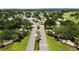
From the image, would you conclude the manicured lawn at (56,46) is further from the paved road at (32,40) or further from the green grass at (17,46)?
the green grass at (17,46)

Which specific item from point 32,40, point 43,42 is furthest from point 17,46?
point 43,42

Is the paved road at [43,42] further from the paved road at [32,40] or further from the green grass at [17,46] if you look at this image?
the green grass at [17,46]

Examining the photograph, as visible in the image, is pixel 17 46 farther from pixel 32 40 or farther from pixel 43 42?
pixel 43 42

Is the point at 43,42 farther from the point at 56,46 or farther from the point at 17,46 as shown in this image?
the point at 17,46

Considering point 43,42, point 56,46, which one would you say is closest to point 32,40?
point 43,42

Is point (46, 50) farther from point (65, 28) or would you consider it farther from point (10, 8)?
point (10, 8)

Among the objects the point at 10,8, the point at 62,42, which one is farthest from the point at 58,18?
the point at 10,8

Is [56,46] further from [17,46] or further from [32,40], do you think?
[17,46]

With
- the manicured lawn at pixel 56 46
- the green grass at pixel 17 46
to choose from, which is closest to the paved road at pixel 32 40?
the green grass at pixel 17 46

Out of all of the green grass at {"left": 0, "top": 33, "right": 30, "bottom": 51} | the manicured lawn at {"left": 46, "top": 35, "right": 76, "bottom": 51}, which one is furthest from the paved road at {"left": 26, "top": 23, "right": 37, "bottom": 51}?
the manicured lawn at {"left": 46, "top": 35, "right": 76, "bottom": 51}

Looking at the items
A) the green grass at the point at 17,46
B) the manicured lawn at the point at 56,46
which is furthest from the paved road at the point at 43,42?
the green grass at the point at 17,46
